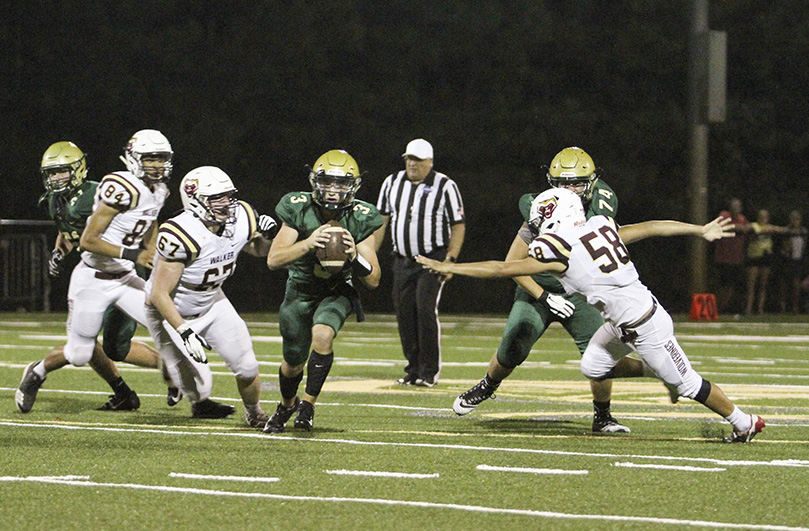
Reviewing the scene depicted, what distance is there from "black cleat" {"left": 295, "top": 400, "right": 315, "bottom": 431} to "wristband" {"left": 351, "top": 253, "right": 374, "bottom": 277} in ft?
2.34

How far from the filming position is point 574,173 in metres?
7.57

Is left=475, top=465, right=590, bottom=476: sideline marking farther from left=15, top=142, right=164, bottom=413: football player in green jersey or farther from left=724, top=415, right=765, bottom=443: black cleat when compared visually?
left=15, top=142, right=164, bottom=413: football player in green jersey

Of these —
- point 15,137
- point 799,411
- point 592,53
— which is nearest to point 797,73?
point 592,53

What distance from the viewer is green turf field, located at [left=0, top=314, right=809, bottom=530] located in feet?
16.4

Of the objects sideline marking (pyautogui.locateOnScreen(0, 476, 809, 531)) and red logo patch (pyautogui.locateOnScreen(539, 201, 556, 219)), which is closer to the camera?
sideline marking (pyautogui.locateOnScreen(0, 476, 809, 531))

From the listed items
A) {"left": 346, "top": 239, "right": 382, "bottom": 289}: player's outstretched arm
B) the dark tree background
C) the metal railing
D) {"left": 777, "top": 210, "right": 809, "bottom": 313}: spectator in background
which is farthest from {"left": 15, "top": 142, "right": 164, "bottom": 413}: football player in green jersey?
the dark tree background

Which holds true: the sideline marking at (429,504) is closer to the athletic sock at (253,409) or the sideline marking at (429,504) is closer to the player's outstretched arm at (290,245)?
the player's outstretched arm at (290,245)

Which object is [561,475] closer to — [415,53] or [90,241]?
[90,241]

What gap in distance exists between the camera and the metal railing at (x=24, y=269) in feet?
62.7

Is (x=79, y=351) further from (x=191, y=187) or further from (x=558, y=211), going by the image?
Result: (x=558, y=211)

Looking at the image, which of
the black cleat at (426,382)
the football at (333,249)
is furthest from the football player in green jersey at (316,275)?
the black cleat at (426,382)

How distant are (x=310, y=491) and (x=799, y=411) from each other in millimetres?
3887

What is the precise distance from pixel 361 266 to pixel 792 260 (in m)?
13.3

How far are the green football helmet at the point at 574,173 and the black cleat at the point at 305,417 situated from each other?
1761 mm
